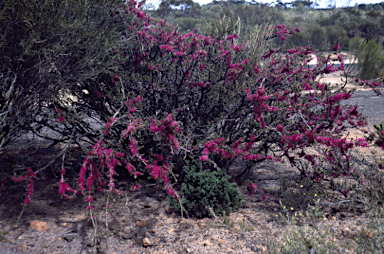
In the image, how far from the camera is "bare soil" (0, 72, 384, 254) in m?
2.47

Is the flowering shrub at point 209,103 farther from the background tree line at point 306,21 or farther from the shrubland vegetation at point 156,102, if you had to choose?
the background tree line at point 306,21

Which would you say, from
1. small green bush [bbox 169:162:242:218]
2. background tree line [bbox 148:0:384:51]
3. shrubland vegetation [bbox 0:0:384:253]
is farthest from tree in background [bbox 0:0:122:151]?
background tree line [bbox 148:0:384:51]

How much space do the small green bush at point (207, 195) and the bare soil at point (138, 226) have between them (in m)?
0.10

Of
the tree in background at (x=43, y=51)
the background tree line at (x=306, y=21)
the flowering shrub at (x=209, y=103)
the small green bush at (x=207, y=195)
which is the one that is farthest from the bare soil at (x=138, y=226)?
the background tree line at (x=306, y=21)

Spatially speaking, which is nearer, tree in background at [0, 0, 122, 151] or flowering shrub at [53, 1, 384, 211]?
tree in background at [0, 0, 122, 151]

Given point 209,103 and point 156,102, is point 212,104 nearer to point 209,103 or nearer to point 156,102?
point 209,103

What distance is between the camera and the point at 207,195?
9.59 feet

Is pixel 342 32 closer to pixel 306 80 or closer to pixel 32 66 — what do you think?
pixel 306 80

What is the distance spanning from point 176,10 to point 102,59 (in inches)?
1737

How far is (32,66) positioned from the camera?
283 centimetres

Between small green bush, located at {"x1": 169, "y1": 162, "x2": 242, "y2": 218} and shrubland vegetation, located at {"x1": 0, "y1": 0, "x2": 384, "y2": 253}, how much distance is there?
16 mm

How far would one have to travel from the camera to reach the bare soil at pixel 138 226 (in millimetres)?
2473

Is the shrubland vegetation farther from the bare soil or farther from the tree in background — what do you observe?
the bare soil

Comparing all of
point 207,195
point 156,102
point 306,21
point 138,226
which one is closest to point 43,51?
point 156,102
